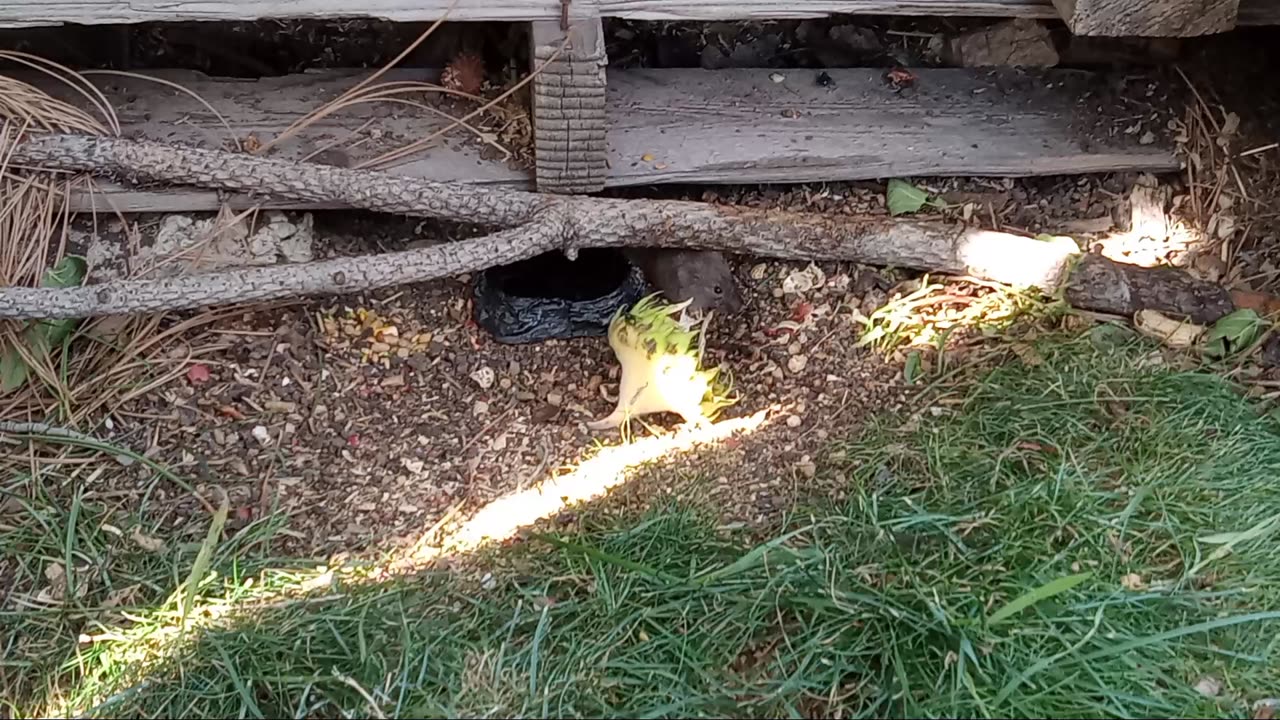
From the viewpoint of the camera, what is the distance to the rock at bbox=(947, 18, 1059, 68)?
3094mm

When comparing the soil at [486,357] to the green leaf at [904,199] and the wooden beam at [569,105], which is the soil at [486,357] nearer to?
the green leaf at [904,199]

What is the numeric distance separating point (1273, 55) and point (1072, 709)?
2.12 metres

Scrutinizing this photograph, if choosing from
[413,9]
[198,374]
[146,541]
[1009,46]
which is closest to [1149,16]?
[1009,46]

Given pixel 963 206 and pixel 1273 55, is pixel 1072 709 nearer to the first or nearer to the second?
pixel 963 206

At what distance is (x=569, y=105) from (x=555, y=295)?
0.59 meters

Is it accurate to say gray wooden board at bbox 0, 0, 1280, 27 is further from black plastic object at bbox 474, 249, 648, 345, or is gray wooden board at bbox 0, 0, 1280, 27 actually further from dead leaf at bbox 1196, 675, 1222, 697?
dead leaf at bbox 1196, 675, 1222, 697

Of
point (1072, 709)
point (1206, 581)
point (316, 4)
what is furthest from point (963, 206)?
point (316, 4)

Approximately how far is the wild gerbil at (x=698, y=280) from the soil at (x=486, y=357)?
58mm

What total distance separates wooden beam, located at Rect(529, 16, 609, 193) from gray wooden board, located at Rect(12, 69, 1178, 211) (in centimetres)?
10

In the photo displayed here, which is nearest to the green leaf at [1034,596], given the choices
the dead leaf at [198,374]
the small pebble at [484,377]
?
the small pebble at [484,377]

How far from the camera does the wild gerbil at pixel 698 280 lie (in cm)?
278

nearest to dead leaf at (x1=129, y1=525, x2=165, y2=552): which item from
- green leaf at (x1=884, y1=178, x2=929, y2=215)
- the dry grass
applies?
green leaf at (x1=884, y1=178, x2=929, y2=215)

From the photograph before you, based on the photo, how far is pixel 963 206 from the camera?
2938 mm

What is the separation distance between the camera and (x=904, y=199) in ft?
9.53
